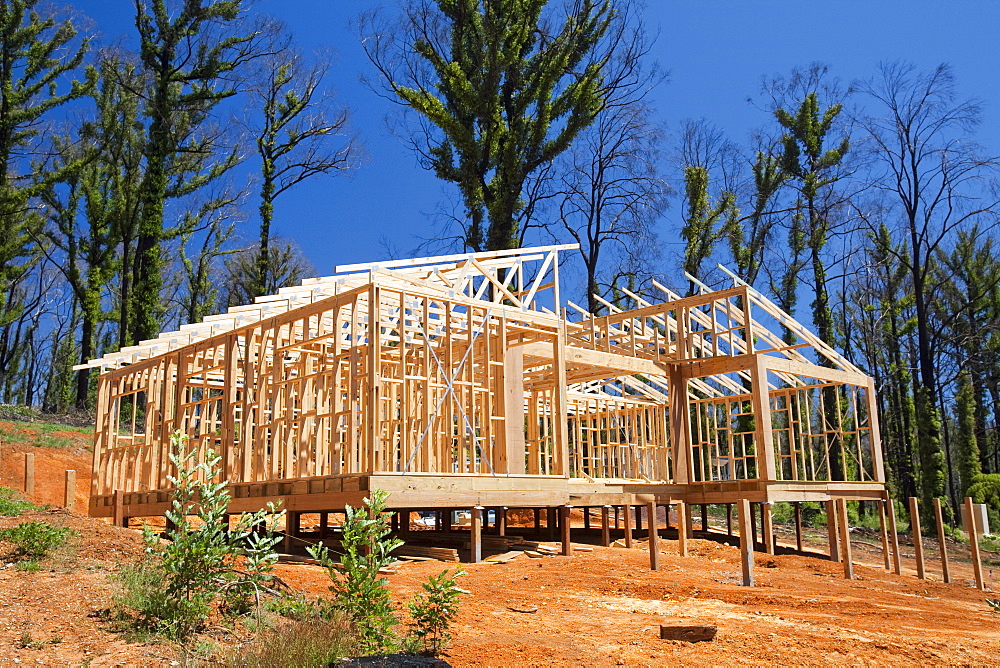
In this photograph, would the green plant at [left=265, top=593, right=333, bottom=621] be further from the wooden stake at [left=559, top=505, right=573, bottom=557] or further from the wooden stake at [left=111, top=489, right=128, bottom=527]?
the wooden stake at [left=111, top=489, right=128, bottom=527]

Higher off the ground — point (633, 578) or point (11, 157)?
point (11, 157)

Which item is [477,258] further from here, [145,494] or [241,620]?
[241,620]

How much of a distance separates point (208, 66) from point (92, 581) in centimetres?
2683

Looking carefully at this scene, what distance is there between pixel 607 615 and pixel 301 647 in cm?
455

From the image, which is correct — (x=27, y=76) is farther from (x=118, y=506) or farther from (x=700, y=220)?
(x=700, y=220)

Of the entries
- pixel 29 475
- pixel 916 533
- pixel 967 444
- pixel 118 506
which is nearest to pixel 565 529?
pixel 916 533

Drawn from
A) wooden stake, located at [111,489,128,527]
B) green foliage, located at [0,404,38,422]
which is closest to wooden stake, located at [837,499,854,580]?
wooden stake, located at [111,489,128,527]

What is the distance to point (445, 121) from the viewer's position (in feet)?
94.9

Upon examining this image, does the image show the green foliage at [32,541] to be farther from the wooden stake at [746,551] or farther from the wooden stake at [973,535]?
the wooden stake at [973,535]

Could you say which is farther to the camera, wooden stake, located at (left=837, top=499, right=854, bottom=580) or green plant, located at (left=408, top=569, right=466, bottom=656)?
wooden stake, located at (left=837, top=499, right=854, bottom=580)

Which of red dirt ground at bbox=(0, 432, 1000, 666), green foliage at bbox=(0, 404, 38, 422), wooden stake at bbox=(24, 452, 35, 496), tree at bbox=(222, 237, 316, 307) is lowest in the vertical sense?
red dirt ground at bbox=(0, 432, 1000, 666)


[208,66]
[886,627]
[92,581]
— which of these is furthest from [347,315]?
[208,66]

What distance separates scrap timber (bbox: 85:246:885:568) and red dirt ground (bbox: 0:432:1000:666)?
1724mm

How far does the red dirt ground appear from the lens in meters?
6.43
